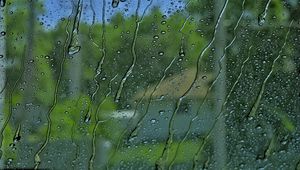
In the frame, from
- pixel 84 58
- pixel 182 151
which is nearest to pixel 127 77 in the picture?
pixel 84 58

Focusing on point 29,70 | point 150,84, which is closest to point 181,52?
point 150,84

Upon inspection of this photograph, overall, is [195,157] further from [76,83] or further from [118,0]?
[118,0]

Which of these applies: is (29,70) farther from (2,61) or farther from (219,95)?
(219,95)

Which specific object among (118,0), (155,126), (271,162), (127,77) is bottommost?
(271,162)

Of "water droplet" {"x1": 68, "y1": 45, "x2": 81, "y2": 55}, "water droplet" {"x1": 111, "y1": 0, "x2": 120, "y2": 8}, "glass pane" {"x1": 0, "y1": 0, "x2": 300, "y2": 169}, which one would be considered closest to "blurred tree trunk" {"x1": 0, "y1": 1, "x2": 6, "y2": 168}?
"glass pane" {"x1": 0, "y1": 0, "x2": 300, "y2": 169}

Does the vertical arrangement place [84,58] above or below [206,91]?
above

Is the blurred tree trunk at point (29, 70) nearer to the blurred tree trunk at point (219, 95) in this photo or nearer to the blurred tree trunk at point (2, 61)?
the blurred tree trunk at point (2, 61)

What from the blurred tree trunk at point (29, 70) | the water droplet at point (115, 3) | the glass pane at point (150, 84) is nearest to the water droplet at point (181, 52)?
the glass pane at point (150, 84)
